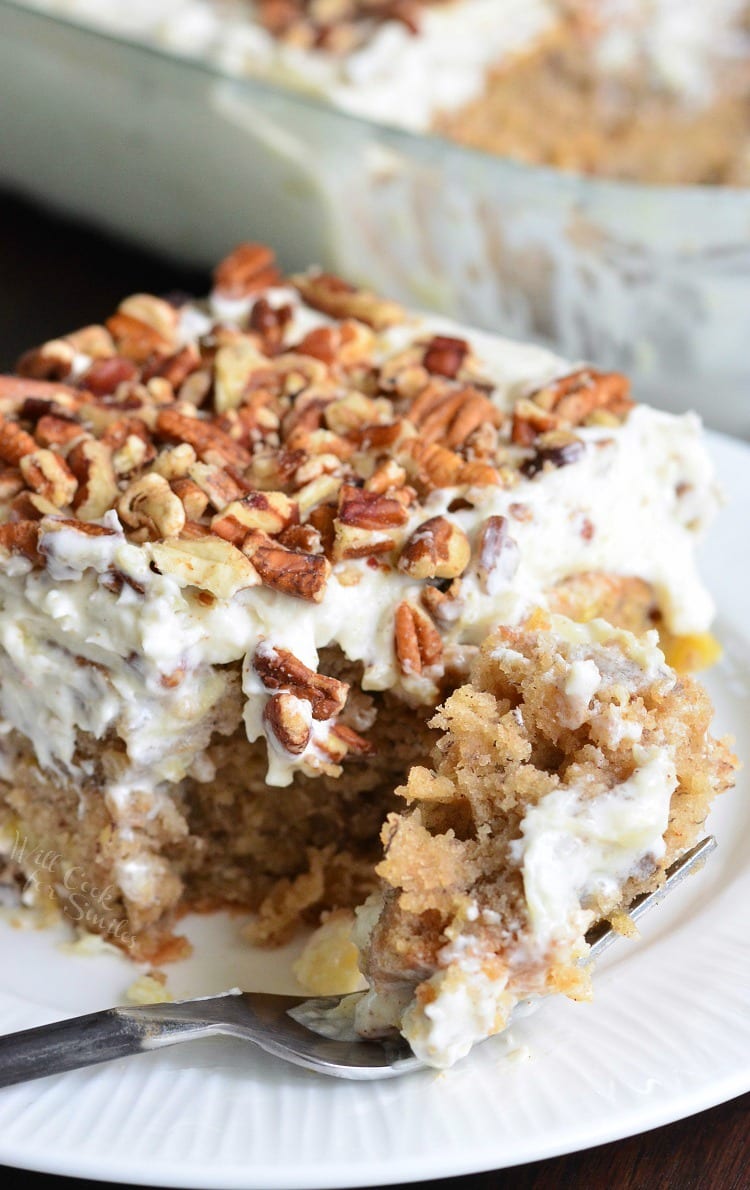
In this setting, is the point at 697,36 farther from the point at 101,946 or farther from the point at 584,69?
the point at 101,946

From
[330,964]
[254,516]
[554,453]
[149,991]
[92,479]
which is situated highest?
[554,453]

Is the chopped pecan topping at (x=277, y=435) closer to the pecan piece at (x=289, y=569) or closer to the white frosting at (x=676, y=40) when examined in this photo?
the pecan piece at (x=289, y=569)

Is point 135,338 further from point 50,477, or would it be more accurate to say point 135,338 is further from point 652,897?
point 652,897

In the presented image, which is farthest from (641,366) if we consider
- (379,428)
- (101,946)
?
(101,946)

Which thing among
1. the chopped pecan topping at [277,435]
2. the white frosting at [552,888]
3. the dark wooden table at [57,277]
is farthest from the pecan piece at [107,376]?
the dark wooden table at [57,277]

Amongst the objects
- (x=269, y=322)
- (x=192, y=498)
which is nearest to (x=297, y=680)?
(x=192, y=498)
